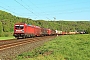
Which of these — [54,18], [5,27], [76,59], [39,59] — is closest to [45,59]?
[39,59]

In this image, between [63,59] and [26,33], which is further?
[26,33]

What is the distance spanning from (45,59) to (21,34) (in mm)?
38495

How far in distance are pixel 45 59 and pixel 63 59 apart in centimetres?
104

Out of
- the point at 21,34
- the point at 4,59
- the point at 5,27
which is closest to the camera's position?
the point at 4,59

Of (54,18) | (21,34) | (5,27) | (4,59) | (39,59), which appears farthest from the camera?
(5,27)

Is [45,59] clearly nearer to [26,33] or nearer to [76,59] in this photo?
[76,59]

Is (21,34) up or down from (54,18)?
down

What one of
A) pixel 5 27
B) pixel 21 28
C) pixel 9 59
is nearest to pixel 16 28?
pixel 21 28

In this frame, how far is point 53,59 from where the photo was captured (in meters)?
11.8

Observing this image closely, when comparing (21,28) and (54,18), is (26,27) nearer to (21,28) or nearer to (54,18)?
→ (21,28)

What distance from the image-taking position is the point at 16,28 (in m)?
50.9

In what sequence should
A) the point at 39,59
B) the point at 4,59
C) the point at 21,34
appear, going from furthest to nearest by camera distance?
1. the point at 21,34
2. the point at 4,59
3. the point at 39,59

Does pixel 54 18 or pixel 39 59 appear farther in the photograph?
pixel 54 18

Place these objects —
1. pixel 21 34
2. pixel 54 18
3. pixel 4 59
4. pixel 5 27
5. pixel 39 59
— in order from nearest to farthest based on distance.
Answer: pixel 39 59, pixel 4 59, pixel 21 34, pixel 54 18, pixel 5 27
